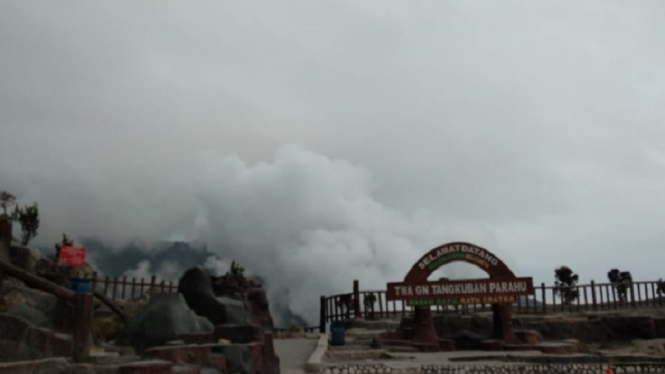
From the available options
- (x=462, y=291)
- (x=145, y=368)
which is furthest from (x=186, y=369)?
(x=462, y=291)

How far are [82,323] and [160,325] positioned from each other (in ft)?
10.8

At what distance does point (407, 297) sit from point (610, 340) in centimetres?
953

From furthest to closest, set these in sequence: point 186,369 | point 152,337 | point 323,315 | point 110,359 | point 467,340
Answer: point 323,315 < point 467,340 < point 152,337 < point 110,359 < point 186,369

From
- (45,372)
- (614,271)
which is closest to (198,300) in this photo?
(45,372)

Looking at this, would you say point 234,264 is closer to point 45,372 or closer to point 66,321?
point 66,321

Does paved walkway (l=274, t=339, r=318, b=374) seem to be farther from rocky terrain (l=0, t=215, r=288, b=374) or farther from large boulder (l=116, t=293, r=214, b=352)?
large boulder (l=116, t=293, r=214, b=352)

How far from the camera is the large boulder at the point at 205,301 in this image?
17828 mm

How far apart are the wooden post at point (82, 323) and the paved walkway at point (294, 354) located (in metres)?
5.95

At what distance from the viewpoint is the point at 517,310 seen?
3147cm

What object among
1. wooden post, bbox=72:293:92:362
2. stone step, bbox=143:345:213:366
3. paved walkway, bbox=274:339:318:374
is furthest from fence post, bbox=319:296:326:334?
wooden post, bbox=72:293:92:362

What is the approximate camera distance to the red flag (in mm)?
29375

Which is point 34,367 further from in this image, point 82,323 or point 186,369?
point 82,323

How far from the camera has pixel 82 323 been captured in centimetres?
1033

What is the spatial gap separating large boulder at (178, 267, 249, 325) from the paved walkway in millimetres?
1962
